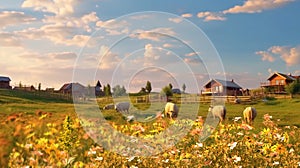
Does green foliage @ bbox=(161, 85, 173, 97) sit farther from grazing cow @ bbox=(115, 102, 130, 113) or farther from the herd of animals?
grazing cow @ bbox=(115, 102, 130, 113)

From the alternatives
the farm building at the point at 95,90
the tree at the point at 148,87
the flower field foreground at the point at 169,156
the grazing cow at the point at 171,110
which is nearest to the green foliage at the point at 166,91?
the tree at the point at 148,87

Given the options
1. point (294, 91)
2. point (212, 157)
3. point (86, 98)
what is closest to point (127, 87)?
point (86, 98)

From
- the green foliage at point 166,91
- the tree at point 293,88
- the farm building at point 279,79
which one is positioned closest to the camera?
the green foliage at point 166,91

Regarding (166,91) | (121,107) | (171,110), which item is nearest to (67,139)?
(166,91)

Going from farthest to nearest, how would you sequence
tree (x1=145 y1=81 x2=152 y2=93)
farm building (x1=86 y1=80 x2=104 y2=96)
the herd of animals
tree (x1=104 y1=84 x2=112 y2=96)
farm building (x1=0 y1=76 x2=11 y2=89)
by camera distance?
farm building (x1=0 y1=76 x2=11 y2=89), the herd of animals, tree (x1=145 y1=81 x2=152 y2=93), tree (x1=104 y1=84 x2=112 y2=96), farm building (x1=86 y1=80 x2=104 y2=96)

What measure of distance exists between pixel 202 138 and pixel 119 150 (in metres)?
2.54

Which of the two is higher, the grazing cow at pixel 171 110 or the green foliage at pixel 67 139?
the grazing cow at pixel 171 110

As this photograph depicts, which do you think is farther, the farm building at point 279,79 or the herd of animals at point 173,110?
the farm building at point 279,79

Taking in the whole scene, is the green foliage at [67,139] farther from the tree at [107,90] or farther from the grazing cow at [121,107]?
the grazing cow at [121,107]

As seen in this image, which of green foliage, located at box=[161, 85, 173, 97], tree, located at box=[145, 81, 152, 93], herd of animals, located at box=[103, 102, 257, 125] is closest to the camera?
tree, located at box=[145, 81, 152, 93]

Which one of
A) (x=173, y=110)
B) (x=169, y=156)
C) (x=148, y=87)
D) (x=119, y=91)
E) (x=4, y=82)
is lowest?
(x=169, y=156)

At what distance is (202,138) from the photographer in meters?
9.76

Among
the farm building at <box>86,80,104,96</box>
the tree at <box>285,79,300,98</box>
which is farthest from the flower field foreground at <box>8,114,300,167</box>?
the tree at <box>285,79,300,98</box>

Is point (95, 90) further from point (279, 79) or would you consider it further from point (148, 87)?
point (279, 79)
